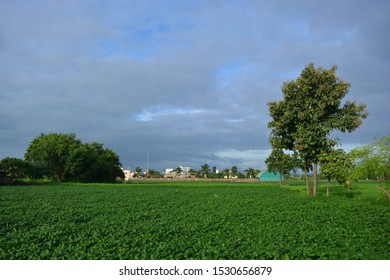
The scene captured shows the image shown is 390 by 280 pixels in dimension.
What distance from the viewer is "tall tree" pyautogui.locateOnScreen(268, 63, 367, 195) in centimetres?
3291

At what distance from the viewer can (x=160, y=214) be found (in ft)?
66.2

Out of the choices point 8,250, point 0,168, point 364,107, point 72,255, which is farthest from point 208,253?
point 0,168

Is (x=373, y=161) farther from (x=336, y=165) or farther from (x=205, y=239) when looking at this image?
(x=205, y=239)

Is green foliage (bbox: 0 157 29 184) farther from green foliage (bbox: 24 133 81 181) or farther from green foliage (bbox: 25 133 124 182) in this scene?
green foliage (bbox: 24 133 81 181)

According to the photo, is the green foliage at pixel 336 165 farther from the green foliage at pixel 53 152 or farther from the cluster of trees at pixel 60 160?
the green foliage at pixel 53 152

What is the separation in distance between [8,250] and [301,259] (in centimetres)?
904

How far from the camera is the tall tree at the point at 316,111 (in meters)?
32.9

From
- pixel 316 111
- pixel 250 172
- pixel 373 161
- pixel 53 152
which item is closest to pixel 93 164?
pixel 53 152

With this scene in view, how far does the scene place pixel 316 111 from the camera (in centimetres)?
3338

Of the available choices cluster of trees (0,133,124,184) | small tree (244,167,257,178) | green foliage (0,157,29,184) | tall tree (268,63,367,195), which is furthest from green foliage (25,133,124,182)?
small tree (244,167,257,178)

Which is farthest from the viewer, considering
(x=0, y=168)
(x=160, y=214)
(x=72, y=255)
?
(x=0, y=168)

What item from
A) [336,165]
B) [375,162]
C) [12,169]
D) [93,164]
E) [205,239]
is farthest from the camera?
[93,164]

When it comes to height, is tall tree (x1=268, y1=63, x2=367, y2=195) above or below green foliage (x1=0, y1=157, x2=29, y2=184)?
above

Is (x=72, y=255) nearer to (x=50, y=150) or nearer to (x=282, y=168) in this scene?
(x=282, y=168)
